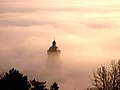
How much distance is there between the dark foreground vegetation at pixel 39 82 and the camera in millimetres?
43906

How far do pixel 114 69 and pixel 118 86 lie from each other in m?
2.18

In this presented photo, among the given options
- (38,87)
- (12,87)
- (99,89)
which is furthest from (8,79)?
(99,89)

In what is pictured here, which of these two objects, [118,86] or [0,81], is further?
[118,86]

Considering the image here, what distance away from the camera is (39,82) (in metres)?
49.4

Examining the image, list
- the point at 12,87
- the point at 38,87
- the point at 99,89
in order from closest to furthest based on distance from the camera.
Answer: the point at 12,87 → the point at 38,87 → the point at 99,89

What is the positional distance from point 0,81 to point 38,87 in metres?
5.43

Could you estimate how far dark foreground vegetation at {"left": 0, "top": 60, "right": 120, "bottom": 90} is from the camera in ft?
144

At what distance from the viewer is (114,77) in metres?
53.1

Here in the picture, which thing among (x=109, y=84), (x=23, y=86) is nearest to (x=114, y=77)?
(x=109, y=84)

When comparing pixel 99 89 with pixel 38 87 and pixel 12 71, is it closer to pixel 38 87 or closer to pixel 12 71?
pixel 38 87

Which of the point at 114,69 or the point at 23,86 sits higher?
the point at 114,69

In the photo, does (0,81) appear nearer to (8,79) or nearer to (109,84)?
(8,79)

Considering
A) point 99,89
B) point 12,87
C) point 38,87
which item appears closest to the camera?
point 12,87

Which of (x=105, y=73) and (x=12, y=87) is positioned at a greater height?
(x=105, y=73)
